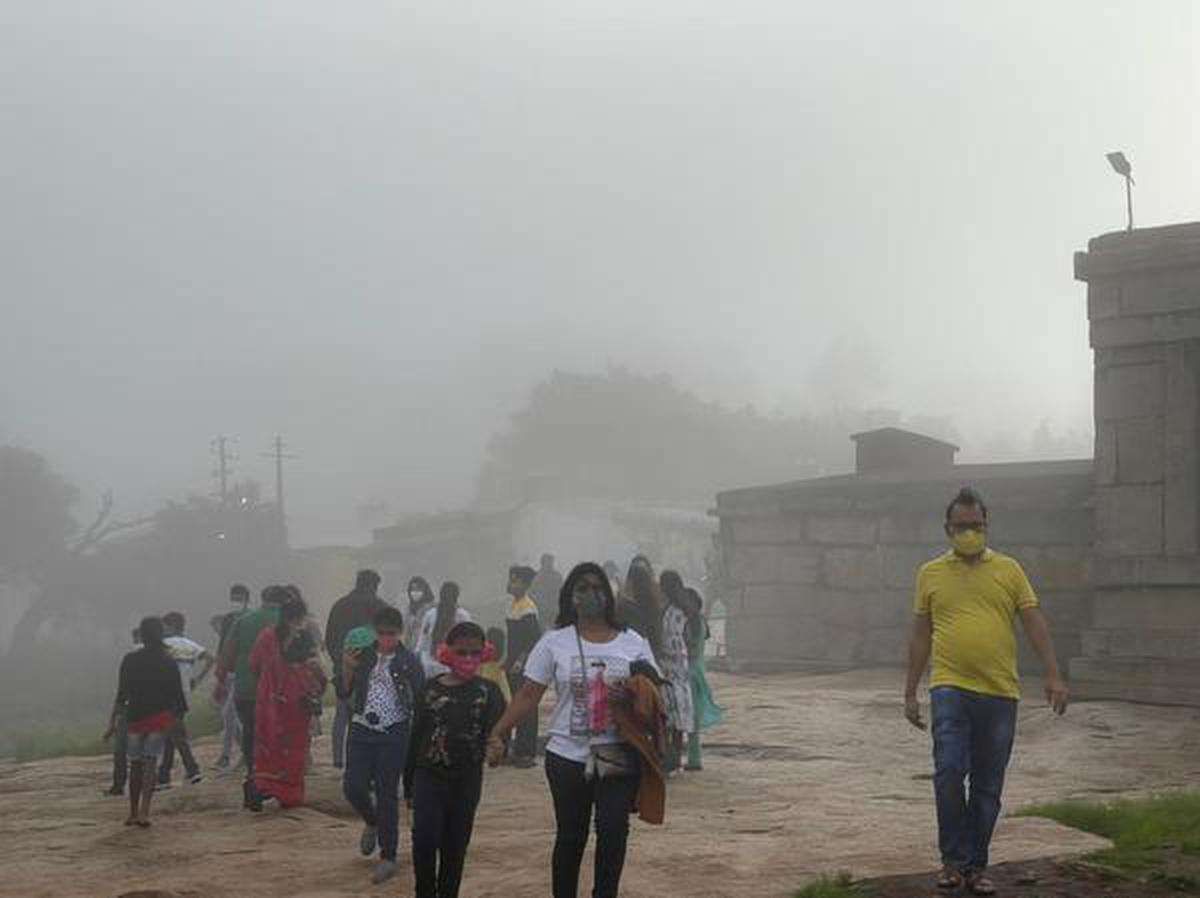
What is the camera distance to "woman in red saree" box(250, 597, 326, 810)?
11531mm

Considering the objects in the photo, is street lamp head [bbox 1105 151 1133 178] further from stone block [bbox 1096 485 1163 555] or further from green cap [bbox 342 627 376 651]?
green cap [bbox 342 627 376 651]

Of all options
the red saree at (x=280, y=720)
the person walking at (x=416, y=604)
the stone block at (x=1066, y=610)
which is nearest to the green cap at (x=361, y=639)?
the red saree at (x=280, y=720)

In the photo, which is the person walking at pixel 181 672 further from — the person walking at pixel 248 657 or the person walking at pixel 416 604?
the person walking at pixel 416 604

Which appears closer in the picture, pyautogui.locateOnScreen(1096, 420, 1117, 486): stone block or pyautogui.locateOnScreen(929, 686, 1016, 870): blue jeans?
pyautogui.locateOnScreen(929, 686, 1016, 870): blue jeans

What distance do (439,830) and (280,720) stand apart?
4577mm

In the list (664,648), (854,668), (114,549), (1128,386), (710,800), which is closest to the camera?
(710,800)

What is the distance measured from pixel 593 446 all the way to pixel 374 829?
71.5m

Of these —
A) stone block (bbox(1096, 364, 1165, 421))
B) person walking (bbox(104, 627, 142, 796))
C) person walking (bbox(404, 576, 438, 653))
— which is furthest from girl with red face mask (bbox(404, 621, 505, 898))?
stone block (bbox(1096, 364, 1165, 421))

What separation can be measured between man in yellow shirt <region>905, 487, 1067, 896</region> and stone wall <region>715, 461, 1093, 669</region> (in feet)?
42.0

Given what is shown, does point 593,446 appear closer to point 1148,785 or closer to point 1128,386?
point 1128,386

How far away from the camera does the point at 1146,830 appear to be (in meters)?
8.52

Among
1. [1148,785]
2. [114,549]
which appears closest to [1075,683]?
[1148,785]

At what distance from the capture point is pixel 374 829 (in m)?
9.40

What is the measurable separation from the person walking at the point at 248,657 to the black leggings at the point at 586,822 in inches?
236
